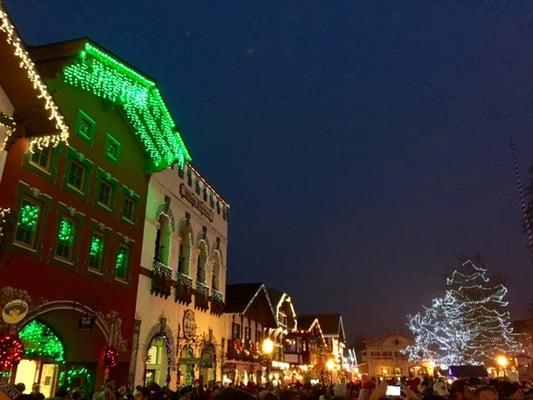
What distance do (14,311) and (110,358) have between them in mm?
5268

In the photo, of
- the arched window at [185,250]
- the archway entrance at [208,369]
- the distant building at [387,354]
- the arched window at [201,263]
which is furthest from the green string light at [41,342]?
the distant building at [387,354]

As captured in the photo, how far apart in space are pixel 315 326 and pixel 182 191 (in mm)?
40723

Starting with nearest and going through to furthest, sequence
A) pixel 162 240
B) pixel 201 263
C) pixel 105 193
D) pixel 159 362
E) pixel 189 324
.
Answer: pixel 105 193, pixel 159 362, pixel 162 240, pixel 189 324, pixel 201 263

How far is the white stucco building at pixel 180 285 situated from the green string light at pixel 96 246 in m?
3.49

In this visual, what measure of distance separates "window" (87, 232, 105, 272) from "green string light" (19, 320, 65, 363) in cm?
293

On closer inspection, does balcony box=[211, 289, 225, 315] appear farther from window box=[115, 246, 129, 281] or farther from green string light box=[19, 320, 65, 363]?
green string light box=[19, 320, 65, 363]

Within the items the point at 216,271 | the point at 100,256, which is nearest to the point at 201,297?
the point at 216,271

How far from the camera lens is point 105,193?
22.0 meters

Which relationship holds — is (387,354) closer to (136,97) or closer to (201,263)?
(201,263)

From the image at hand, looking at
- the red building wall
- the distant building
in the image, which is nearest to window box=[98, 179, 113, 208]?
the red building wall

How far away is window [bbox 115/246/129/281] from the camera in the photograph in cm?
2229

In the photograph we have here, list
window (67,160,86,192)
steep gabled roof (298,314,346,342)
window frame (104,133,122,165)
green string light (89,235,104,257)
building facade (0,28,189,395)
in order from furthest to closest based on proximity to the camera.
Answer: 1. steep gabled roof (298,314,346,342)
2. window frame (104,133,122,165)
3. green string light (89,235,104,257)
4. window (67,160,86,192)
5. building facade (0,28,189,395)

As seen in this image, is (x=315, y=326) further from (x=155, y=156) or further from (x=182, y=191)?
(x=155, y=156)

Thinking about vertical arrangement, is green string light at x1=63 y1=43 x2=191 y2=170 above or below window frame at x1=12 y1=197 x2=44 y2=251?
above
